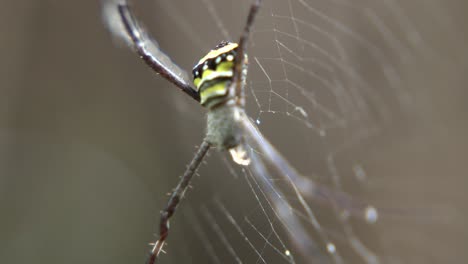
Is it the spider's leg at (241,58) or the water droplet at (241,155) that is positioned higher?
the spider's leg at (241,58)

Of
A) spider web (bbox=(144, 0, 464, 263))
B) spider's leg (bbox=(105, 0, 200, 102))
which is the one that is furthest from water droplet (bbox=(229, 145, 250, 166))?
spider's leg (bbox=(105, 0, 200, 102))

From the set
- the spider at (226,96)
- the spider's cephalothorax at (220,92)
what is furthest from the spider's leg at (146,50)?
the spider's cephalothorax at (220,92)

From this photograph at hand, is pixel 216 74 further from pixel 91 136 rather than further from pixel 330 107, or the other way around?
pixel 91 136

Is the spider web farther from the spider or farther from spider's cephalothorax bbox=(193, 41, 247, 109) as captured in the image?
spider's cephalothorax bbox=(193, 41, 247, 109)

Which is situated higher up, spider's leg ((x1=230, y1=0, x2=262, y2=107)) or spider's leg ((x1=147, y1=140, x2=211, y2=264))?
spider's leg ((x1=230, y1=0, x2=262, y2=107))

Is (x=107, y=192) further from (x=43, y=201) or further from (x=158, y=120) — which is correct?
(x=158, y=120)

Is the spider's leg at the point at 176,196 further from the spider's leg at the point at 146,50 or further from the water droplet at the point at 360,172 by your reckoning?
the water droplet at the point at 360,172

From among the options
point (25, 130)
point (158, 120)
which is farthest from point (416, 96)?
point (25, 130)
